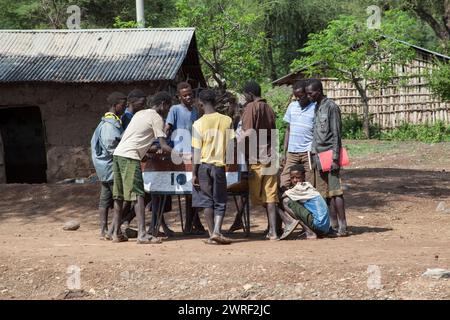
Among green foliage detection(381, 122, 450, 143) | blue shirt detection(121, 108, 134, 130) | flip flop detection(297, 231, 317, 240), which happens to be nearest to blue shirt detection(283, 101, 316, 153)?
flip flop detection(297, 231, 317, 240)

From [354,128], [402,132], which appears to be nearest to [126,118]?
[402,132]

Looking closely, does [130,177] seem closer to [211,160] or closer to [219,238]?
[211,160]

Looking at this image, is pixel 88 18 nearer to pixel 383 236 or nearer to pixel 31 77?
pixel 31 77

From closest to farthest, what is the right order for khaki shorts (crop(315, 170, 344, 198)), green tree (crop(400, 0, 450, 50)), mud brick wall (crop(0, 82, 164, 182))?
khaki shorts (crop(315, 170, 344, 198)), mud brick wall (crop(0, 82, 164, 182)), green tree (crop(400, 0, 450, 50))

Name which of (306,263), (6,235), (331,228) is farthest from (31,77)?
(306,263)

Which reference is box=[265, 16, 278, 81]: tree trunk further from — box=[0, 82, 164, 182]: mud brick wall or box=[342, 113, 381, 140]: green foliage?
box=[0, 82, 164, 182]: mud brick wall

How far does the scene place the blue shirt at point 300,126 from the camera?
335 inches

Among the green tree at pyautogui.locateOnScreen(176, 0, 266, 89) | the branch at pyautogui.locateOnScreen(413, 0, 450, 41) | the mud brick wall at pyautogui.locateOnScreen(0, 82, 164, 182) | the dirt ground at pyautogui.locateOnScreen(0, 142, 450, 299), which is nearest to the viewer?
the dirt ground at pyautogui.locateOnScreen(0, 142, 450, 299)

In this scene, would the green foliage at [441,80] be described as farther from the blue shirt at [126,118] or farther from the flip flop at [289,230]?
the blue shirt at [126,118]

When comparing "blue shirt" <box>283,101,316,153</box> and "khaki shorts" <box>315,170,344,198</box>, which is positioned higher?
"blue shirt" <box>283,101,316,153</box>

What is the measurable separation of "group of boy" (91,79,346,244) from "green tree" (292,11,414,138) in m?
18.3

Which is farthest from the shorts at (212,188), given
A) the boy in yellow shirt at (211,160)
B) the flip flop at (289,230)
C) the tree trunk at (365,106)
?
the tree trunk at (365,106)

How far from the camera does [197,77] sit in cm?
1803

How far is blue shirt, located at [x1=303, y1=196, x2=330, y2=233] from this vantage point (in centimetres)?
826
